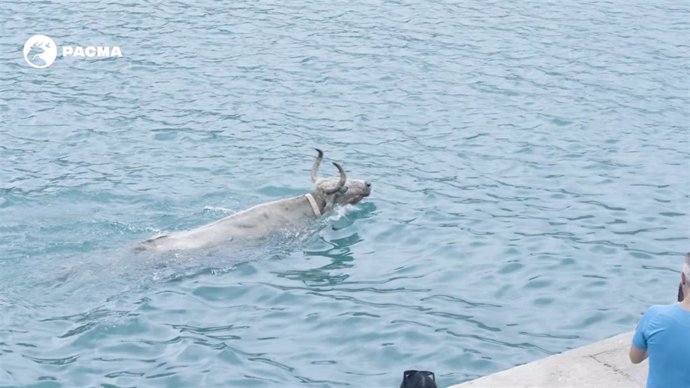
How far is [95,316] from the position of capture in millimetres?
12242

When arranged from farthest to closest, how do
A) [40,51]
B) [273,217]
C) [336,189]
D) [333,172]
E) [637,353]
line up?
[40,51], [333,172], [336,189], [273,217], [637,353]

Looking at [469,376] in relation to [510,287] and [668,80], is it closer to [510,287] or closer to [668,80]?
Answer: [510,287]

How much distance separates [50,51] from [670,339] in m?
17.2

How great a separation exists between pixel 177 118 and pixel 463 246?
257 inches

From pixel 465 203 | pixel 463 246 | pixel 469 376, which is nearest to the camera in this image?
pixel 469 376

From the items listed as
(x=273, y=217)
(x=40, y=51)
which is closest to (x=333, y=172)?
(x=273, y=217)

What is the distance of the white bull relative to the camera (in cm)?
1399

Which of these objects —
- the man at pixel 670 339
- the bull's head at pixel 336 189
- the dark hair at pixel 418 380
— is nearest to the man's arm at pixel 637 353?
the man at pixel 670 339

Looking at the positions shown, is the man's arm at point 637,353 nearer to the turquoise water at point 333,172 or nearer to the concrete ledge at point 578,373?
the concrete ledge at point 578,373

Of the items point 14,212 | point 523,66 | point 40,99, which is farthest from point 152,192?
point 523,66

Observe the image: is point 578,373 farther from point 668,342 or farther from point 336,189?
point 336,189

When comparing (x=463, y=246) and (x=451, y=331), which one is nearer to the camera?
(x=451, y=331)

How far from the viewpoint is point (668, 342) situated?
739 centimetres

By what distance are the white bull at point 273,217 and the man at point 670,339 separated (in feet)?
24.4
